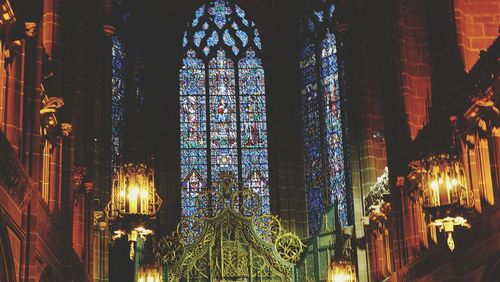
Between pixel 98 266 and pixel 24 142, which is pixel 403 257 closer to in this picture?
pixel 98 266

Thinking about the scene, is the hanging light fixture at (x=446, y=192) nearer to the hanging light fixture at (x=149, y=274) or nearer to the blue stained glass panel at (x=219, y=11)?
the hanging light fixture at (x=149, y=274)

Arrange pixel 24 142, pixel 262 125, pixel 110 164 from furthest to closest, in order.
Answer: pixel 262 125 → pixel 110 164 → pixel 24 142

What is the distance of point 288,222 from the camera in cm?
3703

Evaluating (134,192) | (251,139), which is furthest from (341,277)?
(251,139)

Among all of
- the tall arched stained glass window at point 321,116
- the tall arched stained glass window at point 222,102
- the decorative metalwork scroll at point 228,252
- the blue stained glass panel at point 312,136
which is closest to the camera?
the decorative metalwork scroll at point 228,252

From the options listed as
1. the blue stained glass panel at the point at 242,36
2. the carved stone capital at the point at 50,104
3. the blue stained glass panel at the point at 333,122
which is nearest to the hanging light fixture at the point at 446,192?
the carved stone capital at the point at 50,104

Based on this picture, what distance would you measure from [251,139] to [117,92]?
5.76 m

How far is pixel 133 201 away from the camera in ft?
69.8

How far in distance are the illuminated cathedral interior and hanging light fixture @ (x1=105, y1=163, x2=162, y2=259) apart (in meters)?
0.04

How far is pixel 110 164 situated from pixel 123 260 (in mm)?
3899

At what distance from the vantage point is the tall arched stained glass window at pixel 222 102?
3888cm

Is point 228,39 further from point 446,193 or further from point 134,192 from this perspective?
point 446,193

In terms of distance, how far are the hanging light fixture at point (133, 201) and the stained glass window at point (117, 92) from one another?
13.9m

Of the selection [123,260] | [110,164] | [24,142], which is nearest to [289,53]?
[110,164]
